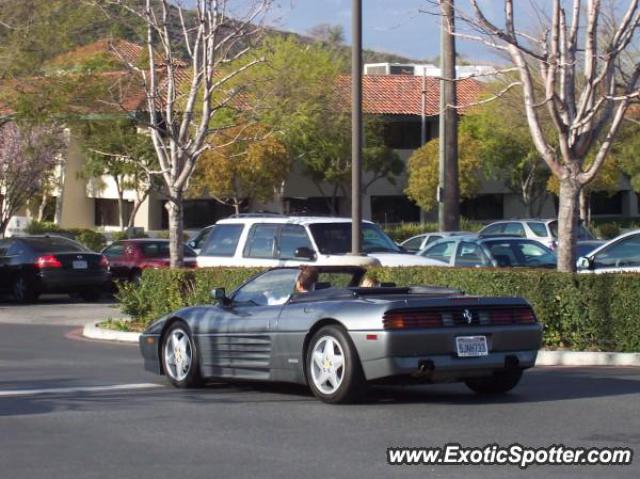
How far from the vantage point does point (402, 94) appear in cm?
5859

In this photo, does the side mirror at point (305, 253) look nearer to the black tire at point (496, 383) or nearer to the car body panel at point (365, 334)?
the car body panel at point (365, 334)

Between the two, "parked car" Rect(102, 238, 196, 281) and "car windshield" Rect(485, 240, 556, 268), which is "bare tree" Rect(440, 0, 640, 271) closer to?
"car windshield" Rect(485, 240, 556, 268)

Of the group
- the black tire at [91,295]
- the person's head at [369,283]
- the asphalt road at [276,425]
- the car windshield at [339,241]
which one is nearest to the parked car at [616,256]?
the car windshield at [339,241]

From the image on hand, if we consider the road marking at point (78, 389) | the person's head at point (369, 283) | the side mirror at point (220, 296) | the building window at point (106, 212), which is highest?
the building window at point (106, 212)

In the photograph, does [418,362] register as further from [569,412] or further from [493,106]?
[493,106]

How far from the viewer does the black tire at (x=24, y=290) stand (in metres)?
27.6

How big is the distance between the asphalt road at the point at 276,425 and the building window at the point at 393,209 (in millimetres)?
43211

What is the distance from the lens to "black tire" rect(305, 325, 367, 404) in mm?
11125


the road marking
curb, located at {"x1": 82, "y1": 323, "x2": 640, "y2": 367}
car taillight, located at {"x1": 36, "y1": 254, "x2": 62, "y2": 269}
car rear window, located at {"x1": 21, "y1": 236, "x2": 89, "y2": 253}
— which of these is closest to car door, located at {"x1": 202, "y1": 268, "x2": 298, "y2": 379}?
the road marking

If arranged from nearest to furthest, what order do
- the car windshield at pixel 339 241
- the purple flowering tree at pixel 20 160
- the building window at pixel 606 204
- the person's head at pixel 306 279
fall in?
the person's head at pixel 306 279, the car windshield at pixel 339 241, the purple flowering tree at pixel 20 160, the building window at pixel 606 204

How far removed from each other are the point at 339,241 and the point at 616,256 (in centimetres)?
453

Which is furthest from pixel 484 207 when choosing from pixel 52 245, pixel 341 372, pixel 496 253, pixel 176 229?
pixel 341 372

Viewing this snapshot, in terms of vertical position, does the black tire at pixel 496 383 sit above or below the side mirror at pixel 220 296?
below

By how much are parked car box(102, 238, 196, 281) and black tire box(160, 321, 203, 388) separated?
17.3m
